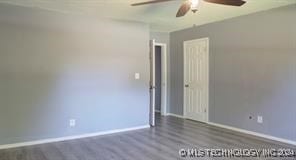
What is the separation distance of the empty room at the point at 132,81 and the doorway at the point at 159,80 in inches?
2.6

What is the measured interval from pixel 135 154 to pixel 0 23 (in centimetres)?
298

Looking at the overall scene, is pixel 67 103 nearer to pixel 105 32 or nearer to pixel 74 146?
pixel 74 146

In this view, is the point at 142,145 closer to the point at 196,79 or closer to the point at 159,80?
the point at 196,79

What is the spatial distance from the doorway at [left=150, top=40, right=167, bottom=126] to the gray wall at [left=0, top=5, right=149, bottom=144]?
18cm

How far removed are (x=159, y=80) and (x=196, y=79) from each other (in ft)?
5.61

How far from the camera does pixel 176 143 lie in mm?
4461

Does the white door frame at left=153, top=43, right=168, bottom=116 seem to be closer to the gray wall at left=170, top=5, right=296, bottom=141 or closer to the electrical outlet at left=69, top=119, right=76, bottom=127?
the gray wall at left=170, top=5, right=296, bottom=141

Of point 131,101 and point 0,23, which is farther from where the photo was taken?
point 131,101

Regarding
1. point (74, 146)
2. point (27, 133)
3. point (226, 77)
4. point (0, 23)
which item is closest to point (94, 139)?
point (74, 146)

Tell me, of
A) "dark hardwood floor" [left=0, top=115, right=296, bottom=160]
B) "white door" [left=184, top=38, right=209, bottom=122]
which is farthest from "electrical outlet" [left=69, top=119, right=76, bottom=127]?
"white door" [left=184, top=38, right=209, bottom=122]

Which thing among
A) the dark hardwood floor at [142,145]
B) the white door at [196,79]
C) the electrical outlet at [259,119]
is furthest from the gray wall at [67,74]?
the electrical outlet at [259,119]

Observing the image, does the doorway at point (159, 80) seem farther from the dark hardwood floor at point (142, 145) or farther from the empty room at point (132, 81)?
the dark hardwood floor at point (142, 145)

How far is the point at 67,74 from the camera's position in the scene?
4.69m

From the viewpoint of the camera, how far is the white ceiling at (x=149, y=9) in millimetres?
4078
